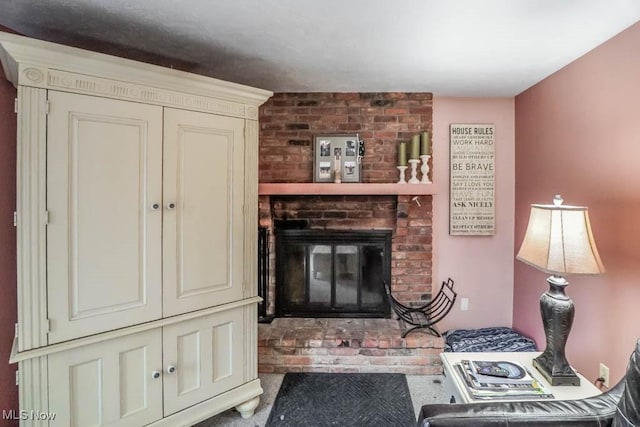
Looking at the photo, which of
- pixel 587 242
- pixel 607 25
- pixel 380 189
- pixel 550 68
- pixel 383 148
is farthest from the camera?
pixel 383 148

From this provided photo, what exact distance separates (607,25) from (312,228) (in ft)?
7.39

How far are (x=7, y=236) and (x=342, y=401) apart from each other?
6.99 feet

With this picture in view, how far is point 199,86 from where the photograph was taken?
168 centimetres

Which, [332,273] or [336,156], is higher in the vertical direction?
[336,156]

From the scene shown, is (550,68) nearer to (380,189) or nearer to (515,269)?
(380,189)

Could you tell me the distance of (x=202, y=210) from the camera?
68.0 inches

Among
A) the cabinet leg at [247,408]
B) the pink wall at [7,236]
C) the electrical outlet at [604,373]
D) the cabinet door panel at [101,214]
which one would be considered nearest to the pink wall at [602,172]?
the electrical outlet at [604,373]

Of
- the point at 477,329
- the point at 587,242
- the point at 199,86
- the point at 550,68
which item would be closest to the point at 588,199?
the point at 587,242

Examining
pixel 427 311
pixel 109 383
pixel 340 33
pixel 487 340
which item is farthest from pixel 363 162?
pixel 109 383

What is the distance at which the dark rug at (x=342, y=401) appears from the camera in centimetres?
191

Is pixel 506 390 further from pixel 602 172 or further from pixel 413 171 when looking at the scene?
pixel 413 171
